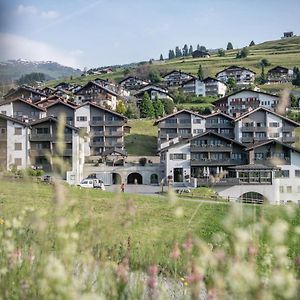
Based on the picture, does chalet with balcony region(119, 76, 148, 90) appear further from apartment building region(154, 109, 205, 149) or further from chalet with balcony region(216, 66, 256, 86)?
apartment building region(154, 109, 205, 149)

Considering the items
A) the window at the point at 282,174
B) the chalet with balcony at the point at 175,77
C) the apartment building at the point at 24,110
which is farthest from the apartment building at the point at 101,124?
the chalet with balcony at the point at 175,77

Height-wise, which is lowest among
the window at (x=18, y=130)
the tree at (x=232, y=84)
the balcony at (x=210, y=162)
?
the balcony at (x=210, y=162)

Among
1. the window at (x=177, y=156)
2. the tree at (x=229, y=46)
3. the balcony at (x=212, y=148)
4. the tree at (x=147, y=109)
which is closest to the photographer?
the balcony at (x=212, y=148)

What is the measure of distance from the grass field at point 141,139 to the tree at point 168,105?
5987 millimetres

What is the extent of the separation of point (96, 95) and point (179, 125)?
2286 cm

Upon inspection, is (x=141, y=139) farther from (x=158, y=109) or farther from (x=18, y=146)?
(x=18, y=146)

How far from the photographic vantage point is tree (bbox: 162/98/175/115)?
237 feet

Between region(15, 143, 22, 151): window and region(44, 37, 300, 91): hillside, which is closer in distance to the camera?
region(15, 143, 22, 151): window

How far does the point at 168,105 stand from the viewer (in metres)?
73.6

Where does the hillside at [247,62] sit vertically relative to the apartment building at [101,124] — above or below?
above

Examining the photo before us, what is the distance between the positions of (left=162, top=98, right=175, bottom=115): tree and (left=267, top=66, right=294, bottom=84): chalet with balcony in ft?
93.4

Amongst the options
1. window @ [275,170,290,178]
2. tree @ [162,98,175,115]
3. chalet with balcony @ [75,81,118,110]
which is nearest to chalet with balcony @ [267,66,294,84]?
tree @ [162,98,175,115]

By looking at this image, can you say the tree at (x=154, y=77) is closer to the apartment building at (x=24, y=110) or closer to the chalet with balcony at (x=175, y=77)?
the chalet with balcony at (x=175, y=77)

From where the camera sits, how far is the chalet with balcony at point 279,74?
9438cm
